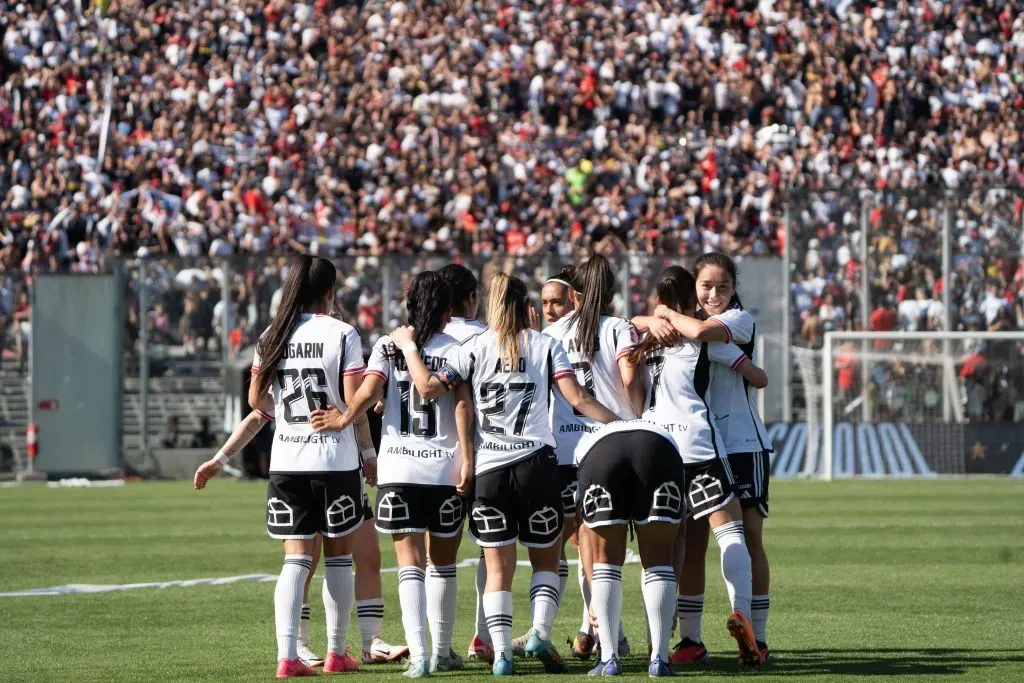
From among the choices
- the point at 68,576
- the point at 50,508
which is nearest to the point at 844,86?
the point at 50,508

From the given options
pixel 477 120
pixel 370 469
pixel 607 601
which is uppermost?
pixel 477 120

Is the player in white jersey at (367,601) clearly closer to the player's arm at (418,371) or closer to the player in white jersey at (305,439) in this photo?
the player in white jersey at (305,439)

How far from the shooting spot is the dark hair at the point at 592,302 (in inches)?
331

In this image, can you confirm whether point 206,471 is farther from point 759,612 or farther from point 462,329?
point 759,612

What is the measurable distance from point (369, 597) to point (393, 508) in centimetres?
98

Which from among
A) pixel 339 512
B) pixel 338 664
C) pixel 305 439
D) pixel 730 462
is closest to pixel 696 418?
pixel 730 462

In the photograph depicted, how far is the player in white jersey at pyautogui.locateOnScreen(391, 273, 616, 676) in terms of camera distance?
790 cm

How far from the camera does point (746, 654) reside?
8.21 m

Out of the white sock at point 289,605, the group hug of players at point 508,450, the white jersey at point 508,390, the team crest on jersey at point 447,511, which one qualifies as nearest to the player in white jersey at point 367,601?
the group hug of players at point 508,450

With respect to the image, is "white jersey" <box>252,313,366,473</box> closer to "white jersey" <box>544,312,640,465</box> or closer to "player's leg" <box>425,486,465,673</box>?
"player's leg" <box>425,486,465,673</box>

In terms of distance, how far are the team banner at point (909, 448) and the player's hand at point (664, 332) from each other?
1715 centimetres

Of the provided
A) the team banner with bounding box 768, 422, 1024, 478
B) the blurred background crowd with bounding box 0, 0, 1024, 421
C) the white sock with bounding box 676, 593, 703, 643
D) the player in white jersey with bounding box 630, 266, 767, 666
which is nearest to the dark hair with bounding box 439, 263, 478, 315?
the player in white jersey with bounding box 630, 266, 767, 666

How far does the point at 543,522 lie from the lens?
313 inches

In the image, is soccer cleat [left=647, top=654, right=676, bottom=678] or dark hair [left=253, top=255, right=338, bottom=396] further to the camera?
dark hair [left=253, top=255, right=338, bottom=396]
